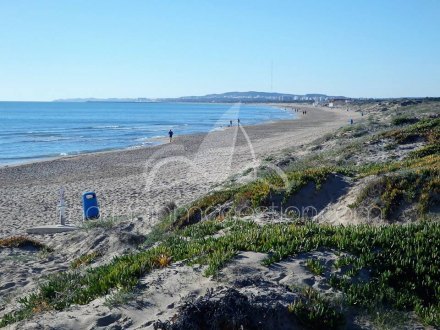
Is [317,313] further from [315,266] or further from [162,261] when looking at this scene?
[162,261]

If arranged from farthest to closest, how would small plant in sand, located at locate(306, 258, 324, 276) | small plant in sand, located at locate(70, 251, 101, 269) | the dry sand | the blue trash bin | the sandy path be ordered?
the sandy path < the blue trash bin < small plant in sand, located at locate(70, 251, 101, 269) < small plant in sand, located at locate(306, 258, 324, 276) < the dry sand

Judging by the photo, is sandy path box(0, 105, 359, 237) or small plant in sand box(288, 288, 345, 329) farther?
sandy path box(0, 105, 359, 237)

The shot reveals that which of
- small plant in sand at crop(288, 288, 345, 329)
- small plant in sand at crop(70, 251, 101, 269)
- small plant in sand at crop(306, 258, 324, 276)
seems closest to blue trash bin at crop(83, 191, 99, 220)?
small plant in sand at crop(70, 251, 101, 269)

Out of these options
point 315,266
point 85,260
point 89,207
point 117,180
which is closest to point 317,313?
point 315,266

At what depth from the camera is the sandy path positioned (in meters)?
18.3

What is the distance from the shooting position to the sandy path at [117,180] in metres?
18.3

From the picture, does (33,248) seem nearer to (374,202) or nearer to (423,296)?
(374,202)

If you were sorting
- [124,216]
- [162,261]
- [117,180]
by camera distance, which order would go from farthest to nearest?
[117,180]
[124,216]
[162,261]

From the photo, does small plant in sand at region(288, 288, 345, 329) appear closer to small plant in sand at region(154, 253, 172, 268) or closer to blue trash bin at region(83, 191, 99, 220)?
small plant in sand at region(154, 253, 172, 268)

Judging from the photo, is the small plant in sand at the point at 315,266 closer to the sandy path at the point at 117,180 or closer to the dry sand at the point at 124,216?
the dry sand at the point at 124,216

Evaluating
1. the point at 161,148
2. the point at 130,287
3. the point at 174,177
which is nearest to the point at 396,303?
the point at 130,287

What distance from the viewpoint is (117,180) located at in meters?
26.3

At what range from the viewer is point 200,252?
21.2ft

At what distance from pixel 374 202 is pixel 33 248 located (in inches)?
328
